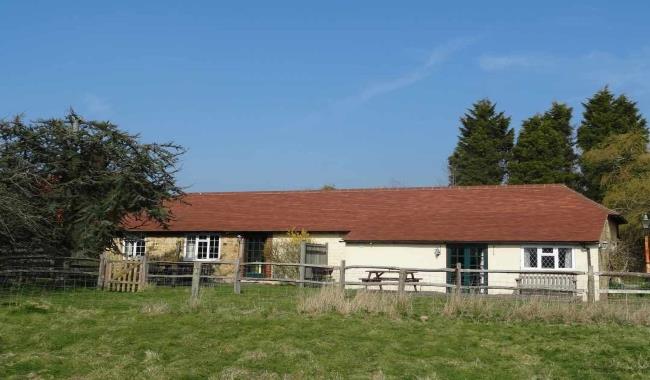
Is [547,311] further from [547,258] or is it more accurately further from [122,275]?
[122,275]

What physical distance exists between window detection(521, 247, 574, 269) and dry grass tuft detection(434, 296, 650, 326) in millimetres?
9980

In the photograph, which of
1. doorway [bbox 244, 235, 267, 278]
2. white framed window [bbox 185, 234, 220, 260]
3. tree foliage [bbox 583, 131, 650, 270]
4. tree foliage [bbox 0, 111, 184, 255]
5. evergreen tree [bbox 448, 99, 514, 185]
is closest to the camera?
tree foliage [bbox 0, 111, 184, 255]

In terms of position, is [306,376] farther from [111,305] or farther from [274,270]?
[274,270]

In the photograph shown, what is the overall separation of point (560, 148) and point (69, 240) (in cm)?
3965

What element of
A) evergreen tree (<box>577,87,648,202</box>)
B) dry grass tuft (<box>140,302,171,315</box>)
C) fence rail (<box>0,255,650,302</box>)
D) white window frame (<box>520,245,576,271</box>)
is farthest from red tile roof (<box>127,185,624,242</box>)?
evergreen tree (<box>577,87,648,202</box>)

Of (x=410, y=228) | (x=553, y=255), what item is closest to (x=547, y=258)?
(x=553, y=255)

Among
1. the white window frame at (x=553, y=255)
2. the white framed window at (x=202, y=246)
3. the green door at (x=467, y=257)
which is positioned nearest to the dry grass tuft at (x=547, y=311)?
the white window frame at (x=553, y=255)

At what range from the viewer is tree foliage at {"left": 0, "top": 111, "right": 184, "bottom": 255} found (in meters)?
23.4

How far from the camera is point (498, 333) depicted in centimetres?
1173

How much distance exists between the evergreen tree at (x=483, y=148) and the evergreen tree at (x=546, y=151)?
2.31 meters

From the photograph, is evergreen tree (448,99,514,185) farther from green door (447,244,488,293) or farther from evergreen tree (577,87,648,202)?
green door (447,244,488,293)

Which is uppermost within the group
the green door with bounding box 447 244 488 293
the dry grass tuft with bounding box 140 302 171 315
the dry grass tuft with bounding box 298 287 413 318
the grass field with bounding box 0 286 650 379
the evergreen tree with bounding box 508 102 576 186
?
the evergreen tree with bounding box 508 102 576 186

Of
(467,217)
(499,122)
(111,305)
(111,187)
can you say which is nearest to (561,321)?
(111,305)

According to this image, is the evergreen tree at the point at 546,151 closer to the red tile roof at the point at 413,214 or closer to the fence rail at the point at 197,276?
the red tile roof at the point at 413,214
